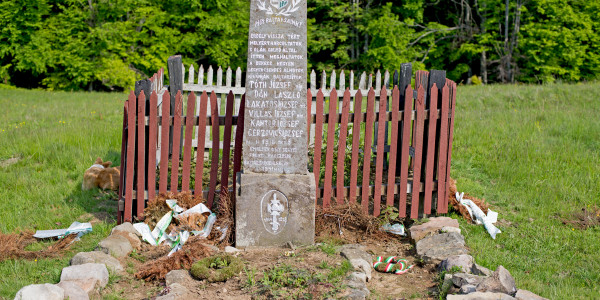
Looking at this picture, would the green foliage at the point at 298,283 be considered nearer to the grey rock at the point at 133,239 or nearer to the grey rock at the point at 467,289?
the grey rock at the point at 467,289

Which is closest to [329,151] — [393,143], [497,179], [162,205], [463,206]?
[393,143]

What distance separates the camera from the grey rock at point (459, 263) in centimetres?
471

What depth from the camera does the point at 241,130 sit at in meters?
A: 6.05

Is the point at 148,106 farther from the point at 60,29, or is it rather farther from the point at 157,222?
the point at 60,29

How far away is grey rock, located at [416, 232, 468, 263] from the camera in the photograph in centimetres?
520

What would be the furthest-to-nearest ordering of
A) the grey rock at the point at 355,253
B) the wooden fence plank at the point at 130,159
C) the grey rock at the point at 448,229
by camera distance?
the wooden fence plank at the point at 130,159 < the grey rock at the point at 448,229 < the grey rock at the point at 355,253

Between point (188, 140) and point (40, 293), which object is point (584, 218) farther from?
point (40, 293)

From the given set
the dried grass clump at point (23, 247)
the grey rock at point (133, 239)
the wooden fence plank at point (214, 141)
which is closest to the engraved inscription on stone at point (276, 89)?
the wooden fence plank at point (214, 141)

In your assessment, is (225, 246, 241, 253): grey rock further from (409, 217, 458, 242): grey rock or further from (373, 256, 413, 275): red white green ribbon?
(409, 217, 458, 242): grey rock

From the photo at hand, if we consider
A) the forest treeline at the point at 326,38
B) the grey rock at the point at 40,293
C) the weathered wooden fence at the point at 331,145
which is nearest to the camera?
the grey rock at the point at 40,293

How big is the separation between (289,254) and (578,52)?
832 inches

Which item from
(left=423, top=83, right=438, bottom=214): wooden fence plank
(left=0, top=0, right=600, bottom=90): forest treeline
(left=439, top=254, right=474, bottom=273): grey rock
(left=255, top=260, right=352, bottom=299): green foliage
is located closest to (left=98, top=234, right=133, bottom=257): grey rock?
(left=255, top=260, right=352, bottom=299): green foliage

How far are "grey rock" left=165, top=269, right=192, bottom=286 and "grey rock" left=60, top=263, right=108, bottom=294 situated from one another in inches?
20.3

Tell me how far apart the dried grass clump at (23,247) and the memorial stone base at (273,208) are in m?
1.78
